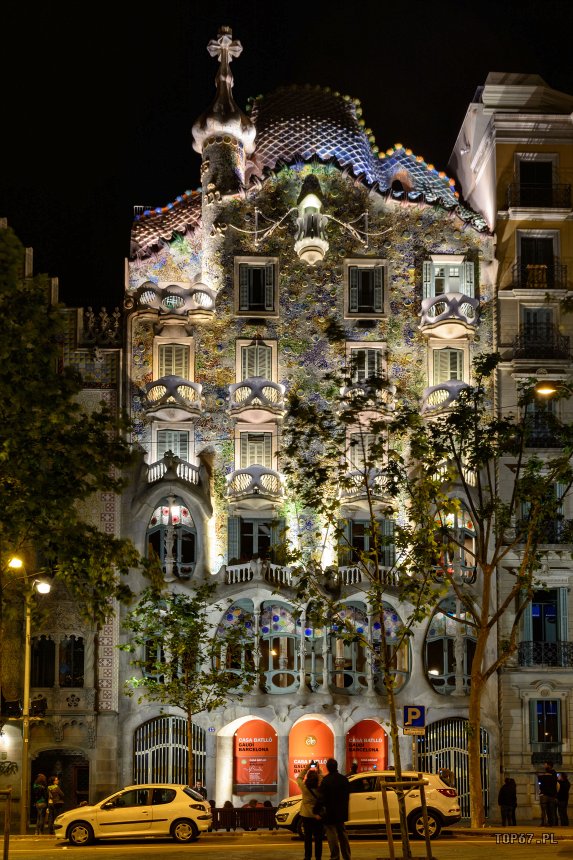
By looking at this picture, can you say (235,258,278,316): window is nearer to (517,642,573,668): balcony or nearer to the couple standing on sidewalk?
(517,642,573,668): balcony

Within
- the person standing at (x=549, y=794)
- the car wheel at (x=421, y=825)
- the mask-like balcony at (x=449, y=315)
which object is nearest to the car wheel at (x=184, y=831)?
the car wheel at (x=421, y=825)

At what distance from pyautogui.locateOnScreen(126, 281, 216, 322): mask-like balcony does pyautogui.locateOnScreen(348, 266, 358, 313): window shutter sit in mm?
5108

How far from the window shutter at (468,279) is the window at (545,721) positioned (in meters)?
14.7

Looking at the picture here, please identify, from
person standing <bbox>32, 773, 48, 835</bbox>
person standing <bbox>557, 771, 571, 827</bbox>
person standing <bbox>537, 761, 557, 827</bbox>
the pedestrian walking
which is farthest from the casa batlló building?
the pedestrian walking

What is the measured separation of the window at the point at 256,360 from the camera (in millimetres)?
50906

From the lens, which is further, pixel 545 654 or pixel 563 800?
pixel 545 654

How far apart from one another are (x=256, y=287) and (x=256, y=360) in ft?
9.07

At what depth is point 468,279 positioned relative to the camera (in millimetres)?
52094

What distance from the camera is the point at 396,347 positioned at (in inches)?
2030

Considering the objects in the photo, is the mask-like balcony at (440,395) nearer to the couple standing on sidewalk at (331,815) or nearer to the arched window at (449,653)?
the arched window at (449,653)

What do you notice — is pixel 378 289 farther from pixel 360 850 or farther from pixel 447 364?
pixel 360 850

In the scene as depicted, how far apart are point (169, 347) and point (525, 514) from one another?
13765mm

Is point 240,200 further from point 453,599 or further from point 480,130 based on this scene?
point 453,599

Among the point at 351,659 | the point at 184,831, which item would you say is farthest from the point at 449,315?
the point at 184,831
